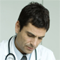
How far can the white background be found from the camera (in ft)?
5.28

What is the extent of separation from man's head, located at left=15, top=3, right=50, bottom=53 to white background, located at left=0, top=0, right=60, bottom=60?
2.20 ft

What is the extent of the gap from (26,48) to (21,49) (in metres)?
0.10

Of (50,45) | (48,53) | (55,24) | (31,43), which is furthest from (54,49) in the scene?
(31,43)

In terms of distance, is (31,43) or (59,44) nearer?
(31,43)

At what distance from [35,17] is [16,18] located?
763 mm

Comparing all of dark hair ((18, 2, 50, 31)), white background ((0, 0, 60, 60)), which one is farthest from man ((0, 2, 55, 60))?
white background ((0, 0, 60, 60))

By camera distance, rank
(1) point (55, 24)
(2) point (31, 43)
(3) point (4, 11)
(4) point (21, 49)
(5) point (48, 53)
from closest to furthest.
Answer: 1. (2) point (31, 43)
2. (4) point (21, 49)
3. (5) point (48, 53)
4. (3) point (4, 11)
5. (1) point (55, 24)

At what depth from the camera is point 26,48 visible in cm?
94

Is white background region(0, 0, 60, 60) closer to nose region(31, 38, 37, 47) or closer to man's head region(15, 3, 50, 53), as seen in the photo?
man's head region(15, 3, 50, 53)

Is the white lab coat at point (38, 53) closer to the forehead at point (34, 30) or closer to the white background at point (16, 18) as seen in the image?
the forehead at point (34, 30)

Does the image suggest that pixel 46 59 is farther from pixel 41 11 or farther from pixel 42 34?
pixel 41 11

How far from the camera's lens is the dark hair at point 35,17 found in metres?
0.90

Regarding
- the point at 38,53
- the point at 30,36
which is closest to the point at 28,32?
the point at 30,36

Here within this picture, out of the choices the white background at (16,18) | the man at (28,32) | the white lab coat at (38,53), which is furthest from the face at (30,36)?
the white background at (16,18)
